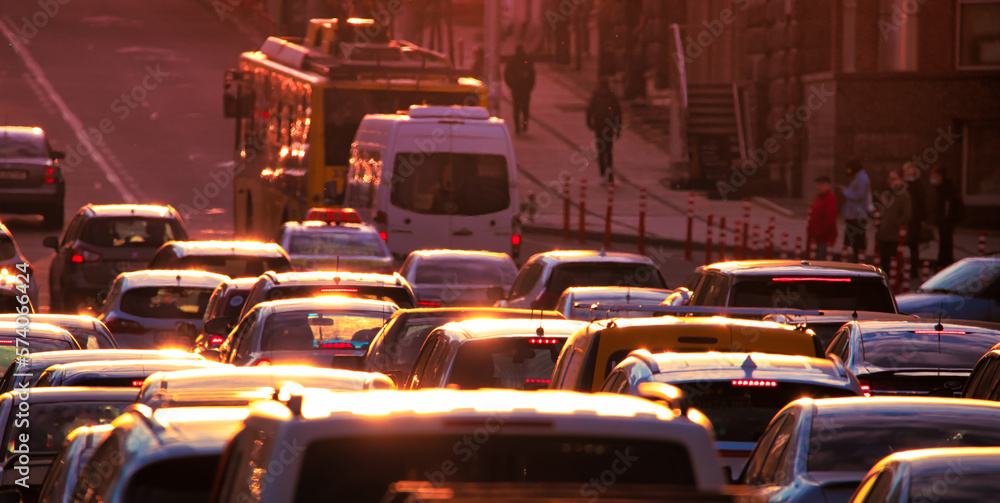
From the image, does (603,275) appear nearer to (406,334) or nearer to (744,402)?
(406,334)

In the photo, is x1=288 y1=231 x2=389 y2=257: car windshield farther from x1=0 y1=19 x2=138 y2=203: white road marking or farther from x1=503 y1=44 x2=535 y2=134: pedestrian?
x1=503 y1=44 x2=535 y2=134: pedestrian

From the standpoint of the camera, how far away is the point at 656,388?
5.04 m

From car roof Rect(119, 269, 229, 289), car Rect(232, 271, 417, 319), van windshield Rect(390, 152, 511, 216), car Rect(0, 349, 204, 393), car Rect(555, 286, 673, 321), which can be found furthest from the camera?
van windshield Rect(390, 152, 511, 216)

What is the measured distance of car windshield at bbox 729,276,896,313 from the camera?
13.0m

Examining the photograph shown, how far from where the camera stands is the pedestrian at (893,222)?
23.9 m

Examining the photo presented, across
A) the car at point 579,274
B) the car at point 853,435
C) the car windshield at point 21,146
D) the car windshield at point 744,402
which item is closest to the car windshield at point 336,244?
the car at point 579,274

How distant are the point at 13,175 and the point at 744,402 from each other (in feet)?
83.1

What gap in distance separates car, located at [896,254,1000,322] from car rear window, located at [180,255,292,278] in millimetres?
6463

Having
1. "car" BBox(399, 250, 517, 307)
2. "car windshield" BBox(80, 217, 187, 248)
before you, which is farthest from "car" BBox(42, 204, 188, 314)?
"car" BBox(399, 250, 517, 307)

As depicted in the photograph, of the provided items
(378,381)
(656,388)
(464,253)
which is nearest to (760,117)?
(464,253)

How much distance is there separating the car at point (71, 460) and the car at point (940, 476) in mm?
2603

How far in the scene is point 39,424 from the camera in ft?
28.0

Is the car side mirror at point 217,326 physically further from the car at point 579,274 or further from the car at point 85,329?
the car at point 579,274

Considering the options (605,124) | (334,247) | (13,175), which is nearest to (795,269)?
(334,247)
